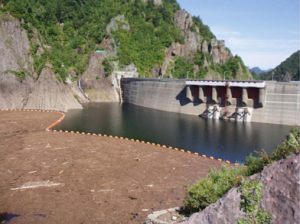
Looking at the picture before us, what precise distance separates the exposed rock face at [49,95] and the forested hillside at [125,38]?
940cm

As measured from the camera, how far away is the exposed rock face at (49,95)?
309ft

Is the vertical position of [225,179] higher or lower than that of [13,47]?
lower

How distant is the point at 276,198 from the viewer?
1116 centimetres

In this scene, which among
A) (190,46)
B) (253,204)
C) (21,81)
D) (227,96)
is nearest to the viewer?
(253,204)

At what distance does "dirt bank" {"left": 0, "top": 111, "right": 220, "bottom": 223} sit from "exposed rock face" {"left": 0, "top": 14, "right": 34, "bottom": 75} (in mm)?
52836

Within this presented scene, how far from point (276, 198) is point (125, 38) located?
139879 mm

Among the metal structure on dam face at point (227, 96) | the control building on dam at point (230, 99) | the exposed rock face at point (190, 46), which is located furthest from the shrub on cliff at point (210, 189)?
the exposed rock face at point (190, 46)

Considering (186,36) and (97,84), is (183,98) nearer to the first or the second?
(97,84)

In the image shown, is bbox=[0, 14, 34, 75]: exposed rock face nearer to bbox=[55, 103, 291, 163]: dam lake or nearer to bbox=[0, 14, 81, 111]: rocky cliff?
bbox=[0, 14, 81, 111]: rocky cliff

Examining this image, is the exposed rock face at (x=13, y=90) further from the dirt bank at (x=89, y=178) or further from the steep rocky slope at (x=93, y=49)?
the dirt bank at (x=89, y=178)

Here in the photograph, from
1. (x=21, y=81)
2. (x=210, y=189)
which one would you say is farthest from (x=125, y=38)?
(x=210, y=189)

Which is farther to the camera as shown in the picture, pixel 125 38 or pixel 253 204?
pixel 125 38

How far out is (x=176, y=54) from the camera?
522ft

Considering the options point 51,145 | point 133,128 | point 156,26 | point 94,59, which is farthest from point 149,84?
point 51,145
